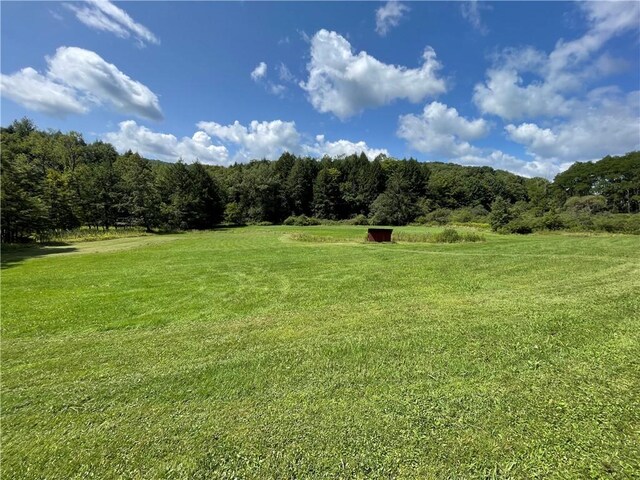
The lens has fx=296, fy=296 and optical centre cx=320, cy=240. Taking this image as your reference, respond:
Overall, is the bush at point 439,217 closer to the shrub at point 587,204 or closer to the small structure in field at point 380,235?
the shrub at point 587,204

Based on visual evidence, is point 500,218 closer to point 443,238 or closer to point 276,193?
point 443,238

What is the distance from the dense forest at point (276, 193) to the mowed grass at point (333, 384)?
32074 millimetres

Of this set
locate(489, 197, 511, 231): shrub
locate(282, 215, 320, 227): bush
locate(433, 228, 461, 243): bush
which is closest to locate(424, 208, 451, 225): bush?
locate(489, 197, 511, 231): shrub

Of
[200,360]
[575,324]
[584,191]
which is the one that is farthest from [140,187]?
[584,191]

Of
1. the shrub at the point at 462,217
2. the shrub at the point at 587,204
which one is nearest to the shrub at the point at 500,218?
the shrub at the point at 587,204

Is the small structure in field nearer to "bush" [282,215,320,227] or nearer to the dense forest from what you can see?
the dense forest

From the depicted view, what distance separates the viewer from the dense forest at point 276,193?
36.5m

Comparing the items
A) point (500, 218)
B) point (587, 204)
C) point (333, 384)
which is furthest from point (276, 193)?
point (333, 384)

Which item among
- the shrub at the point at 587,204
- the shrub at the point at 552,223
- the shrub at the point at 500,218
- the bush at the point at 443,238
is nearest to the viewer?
the bush at the point at 443,238

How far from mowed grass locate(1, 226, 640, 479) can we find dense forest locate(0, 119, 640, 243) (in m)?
32.1

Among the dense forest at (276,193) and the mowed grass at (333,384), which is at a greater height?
the dense forest at (276,193)

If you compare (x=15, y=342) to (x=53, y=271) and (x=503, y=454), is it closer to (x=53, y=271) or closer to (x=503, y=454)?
(x=503, y=454)

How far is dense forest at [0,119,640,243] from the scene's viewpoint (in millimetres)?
36469

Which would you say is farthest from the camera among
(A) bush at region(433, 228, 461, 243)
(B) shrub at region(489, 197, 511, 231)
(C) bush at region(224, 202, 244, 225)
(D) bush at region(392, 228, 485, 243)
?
(C) bush at region(224, 202, 244, 225)
